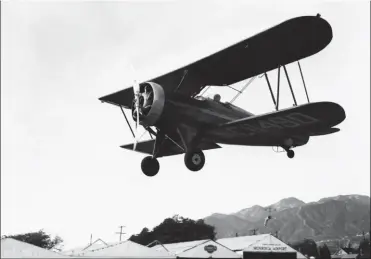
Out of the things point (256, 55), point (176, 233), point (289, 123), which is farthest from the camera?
point (176, 233)

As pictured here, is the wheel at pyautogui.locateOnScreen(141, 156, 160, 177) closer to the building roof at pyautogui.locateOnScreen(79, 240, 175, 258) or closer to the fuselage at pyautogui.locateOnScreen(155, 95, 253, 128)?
the fuselage at pyautogui.locateOnScreen(155, 95, 253, 128)

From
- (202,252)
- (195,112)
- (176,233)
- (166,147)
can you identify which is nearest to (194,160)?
(195,112)

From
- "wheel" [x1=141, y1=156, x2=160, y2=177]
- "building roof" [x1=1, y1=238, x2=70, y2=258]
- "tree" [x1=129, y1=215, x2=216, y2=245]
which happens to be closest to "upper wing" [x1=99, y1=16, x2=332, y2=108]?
"wheel" [x1=141, y1=156, x2=160, y2=177]

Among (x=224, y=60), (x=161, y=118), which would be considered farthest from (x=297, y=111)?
(x=161, y=118)

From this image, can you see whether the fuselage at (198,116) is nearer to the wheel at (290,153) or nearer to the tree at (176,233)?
the wheel at (290,153)

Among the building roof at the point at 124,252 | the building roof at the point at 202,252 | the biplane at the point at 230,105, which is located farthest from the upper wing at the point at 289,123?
the building roof at the point at 202,252

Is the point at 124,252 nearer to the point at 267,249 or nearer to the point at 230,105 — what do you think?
the point at 230,105
